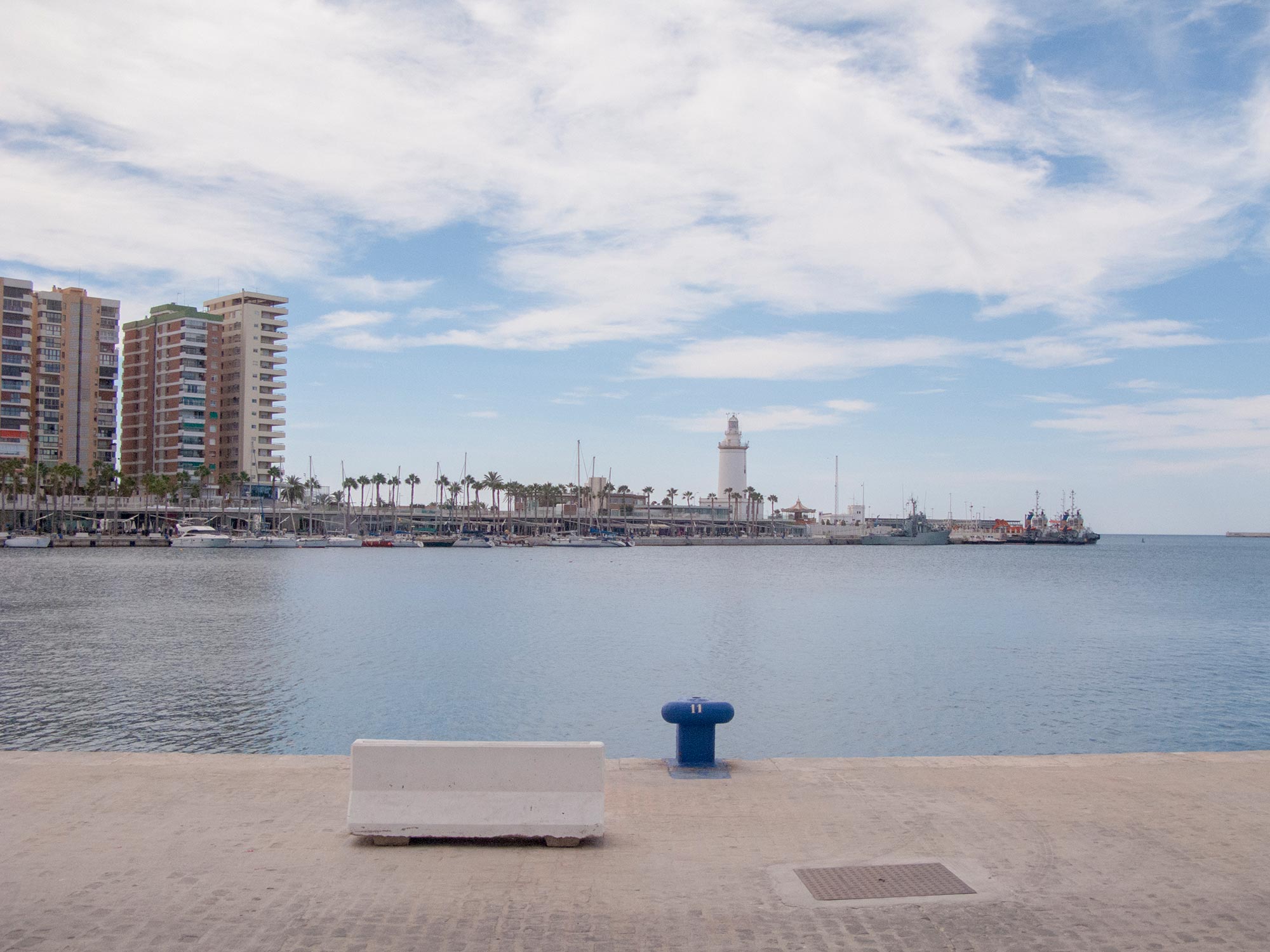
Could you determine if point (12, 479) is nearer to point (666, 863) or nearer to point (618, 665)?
point (618, 665)

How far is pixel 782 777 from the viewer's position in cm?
1113

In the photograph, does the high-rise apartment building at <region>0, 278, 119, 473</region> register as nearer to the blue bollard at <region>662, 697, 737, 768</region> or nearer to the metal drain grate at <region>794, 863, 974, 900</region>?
the blue bollard at <region>662, 697, 737, 768</region>

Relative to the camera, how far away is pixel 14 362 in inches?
6147

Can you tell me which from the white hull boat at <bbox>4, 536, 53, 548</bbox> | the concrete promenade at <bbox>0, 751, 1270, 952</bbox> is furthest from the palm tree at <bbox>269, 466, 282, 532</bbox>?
the concrete promenade at <bbox>0, 751, 1270, 952</bbox>

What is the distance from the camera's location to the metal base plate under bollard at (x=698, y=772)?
11.1m

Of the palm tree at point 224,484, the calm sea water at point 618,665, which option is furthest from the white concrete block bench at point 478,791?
the palm tree at point 224,484

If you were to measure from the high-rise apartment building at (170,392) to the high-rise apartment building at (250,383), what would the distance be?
149cm

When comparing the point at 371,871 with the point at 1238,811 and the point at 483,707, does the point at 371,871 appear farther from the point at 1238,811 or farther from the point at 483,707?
the point at 483,707

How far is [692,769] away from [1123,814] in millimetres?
4329

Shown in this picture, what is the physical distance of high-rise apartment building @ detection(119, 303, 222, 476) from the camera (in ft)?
568

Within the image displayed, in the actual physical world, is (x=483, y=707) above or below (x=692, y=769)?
below

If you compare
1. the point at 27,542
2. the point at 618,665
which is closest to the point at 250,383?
the point at 27,542

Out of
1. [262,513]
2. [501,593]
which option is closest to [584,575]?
[501,593]

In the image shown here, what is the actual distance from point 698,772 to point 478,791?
11.1 ft
